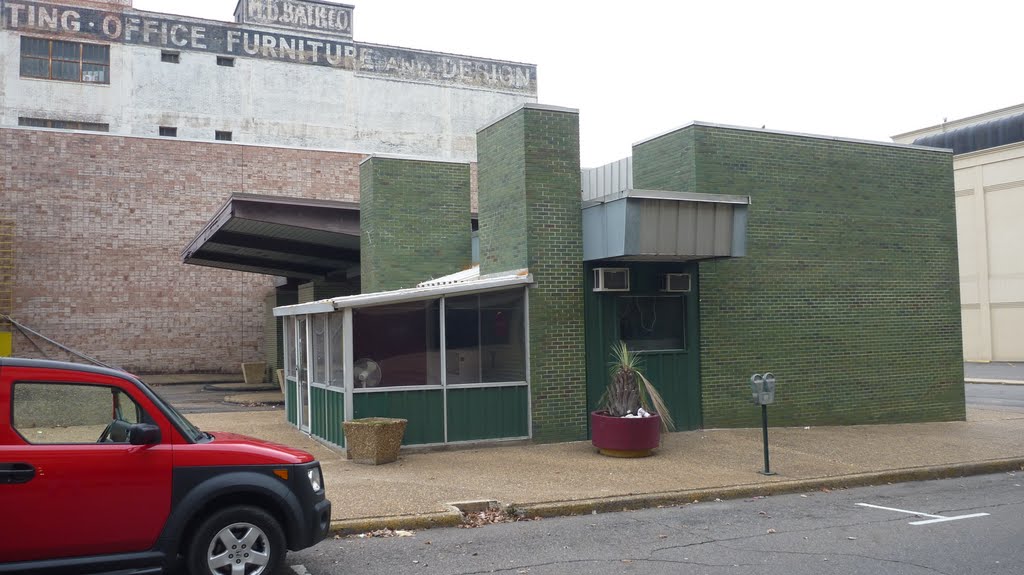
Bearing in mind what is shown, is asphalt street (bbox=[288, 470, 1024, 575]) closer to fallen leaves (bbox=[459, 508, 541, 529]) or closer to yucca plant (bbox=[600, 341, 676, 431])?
fallen leaves (bbox=[459, 508, 541, 529])

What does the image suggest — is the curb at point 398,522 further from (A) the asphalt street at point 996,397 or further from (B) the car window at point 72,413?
(A) the asphalt street at point 996,397

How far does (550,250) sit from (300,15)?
29913 millimetres

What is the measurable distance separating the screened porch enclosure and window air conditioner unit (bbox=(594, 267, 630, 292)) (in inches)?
47.3

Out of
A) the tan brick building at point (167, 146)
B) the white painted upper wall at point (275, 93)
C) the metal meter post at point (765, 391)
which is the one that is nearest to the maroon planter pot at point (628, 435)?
the metal meter post at point (765, 391)

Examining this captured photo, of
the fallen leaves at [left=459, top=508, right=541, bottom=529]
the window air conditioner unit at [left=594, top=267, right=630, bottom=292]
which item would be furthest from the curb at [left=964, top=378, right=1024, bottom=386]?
the fallen leaves at [left=459, top=508, right=541, bottom=529]

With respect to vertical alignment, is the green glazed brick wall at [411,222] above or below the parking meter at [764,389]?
above

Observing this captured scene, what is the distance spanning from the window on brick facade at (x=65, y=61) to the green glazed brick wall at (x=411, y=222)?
22.3 m

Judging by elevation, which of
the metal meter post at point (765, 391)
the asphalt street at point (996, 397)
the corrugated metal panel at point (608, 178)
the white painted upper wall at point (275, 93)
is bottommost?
the asphalt street at point (996, 397)

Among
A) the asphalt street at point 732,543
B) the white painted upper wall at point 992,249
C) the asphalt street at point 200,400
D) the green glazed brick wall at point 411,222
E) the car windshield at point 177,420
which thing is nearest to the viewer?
the car windshield at point 177,420

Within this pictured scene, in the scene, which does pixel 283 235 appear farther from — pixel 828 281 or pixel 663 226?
pixel 828 281

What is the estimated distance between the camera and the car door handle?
566cm

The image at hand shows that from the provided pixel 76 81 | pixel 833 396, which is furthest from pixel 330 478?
pixel 76 81

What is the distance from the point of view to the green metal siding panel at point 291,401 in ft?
53.3

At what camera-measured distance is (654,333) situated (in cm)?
Result: 1473
